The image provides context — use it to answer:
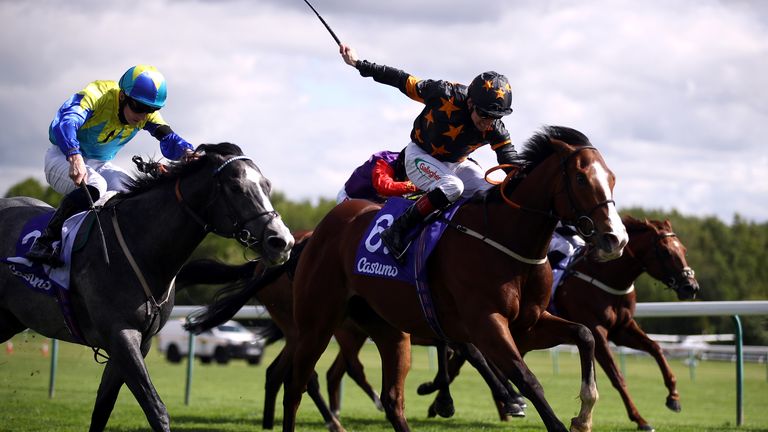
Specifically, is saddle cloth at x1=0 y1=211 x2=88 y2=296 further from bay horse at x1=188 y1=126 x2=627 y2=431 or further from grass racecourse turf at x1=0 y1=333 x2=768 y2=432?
bay horse at x1=188 y1=126 x2=627 y2=431

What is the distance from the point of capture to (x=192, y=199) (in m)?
5.65

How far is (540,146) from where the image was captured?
595cm

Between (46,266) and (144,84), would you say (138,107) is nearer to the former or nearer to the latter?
Answer: (144,84)

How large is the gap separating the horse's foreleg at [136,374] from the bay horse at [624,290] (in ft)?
16.3

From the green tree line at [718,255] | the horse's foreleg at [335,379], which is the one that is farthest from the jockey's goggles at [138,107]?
the green tree line at [718,255]

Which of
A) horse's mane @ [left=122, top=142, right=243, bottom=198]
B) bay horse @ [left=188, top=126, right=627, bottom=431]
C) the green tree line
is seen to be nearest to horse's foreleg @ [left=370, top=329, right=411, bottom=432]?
bay horse @ [left=188, top=126, right=627, bottom=431]

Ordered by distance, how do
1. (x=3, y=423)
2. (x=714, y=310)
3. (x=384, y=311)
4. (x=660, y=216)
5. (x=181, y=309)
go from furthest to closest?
1. (x=660, y=216)
2. (x=181, y=309)
3. (x=714, y=310)
4. (x=3, y=423)
5. (x=384, y=311)

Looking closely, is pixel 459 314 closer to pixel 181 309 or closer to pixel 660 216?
pixel 181 309

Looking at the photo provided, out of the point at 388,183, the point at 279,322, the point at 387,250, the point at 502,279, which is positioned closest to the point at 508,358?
the point at 502,279

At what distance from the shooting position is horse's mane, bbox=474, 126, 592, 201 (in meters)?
5.83

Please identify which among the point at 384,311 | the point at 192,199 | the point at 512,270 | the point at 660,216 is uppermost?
the point at 192,199

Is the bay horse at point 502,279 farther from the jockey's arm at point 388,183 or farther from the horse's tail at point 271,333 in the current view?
the horse's tail at point 271,333

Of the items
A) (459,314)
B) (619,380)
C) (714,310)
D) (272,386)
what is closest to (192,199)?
(459,314)

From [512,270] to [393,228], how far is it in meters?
0.97
